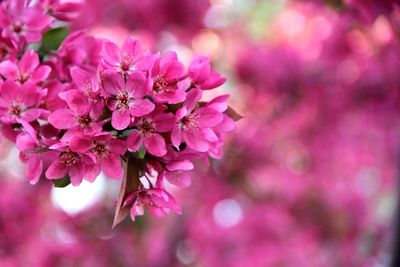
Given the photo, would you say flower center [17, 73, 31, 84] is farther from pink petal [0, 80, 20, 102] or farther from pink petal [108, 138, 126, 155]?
pink petal [108, 138, 126, 155]

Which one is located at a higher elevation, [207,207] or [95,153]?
[95,153]

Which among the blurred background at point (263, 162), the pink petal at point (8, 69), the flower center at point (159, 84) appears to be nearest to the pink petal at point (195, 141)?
the flower center at point (159, 84)

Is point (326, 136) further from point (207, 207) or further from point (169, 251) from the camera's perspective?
point (169, 251)

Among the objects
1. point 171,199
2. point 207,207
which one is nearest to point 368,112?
point 207,207

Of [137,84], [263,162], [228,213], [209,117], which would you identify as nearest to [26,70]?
[137,84]

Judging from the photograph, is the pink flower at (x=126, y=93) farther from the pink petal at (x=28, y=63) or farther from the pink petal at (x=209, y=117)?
the pink petal at (x=28, y=63)

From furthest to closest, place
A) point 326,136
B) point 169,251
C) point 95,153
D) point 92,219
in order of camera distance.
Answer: point 326,136
point 92,219
point 169,251
point 95,153
